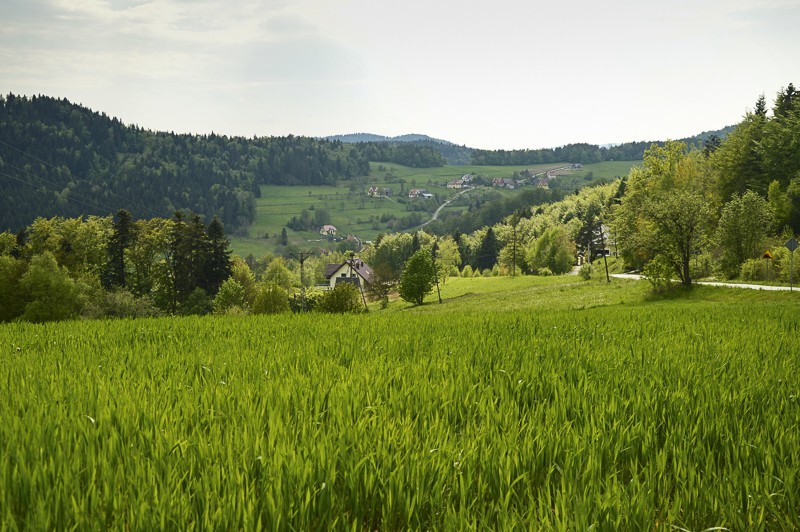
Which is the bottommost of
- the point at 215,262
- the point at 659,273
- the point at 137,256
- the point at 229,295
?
the point at 229,295

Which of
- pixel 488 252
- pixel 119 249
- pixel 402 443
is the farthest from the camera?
pixel 488 252

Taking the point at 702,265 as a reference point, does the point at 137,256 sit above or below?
below

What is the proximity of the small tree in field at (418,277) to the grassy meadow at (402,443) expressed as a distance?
252 feet

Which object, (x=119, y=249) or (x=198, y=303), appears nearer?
(x=198, y=303)

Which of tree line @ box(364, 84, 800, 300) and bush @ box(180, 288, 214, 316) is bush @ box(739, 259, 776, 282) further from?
bush @ box(180, 288, 214, 316)

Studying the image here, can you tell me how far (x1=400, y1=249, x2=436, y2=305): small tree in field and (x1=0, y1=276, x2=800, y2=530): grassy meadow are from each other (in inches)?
3030

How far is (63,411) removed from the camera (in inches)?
164

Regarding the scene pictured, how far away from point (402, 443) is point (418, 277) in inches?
3182

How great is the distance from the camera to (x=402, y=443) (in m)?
3.41

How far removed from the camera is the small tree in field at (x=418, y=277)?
8419 centimetres

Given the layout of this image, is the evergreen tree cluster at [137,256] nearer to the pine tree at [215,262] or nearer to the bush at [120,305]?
the pine tree at [215,262]

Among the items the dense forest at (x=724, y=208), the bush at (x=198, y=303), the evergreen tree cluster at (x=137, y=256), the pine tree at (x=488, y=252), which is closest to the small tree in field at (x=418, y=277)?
the dense forest at (x=724, y=208)

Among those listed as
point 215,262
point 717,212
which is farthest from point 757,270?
point 215,262

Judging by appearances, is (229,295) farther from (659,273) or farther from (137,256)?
(659,273)
